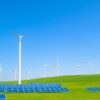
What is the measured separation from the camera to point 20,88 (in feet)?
181

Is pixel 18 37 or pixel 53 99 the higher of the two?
pixel 18 37

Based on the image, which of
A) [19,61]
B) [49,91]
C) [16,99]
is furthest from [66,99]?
[19,61]

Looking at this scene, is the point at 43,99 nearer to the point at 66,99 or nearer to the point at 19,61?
the point at 66,99

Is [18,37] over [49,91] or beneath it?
over

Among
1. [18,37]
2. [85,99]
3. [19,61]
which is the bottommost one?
[85,99]

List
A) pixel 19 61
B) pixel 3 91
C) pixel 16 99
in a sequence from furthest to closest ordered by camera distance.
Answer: pixel 19 61
pixel 3 91
pixel 16 99

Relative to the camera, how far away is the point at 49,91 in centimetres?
5425

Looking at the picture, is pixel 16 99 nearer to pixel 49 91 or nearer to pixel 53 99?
pixel 53 99


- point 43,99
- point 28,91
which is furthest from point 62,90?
point 43,99

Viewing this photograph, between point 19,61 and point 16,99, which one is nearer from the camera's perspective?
point 16,99

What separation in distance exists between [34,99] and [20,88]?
1480cm

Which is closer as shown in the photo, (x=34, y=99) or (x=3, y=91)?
(x=34, y=99)

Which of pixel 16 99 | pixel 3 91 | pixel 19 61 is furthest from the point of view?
pixel 19 61

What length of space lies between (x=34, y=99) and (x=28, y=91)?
1236cm
